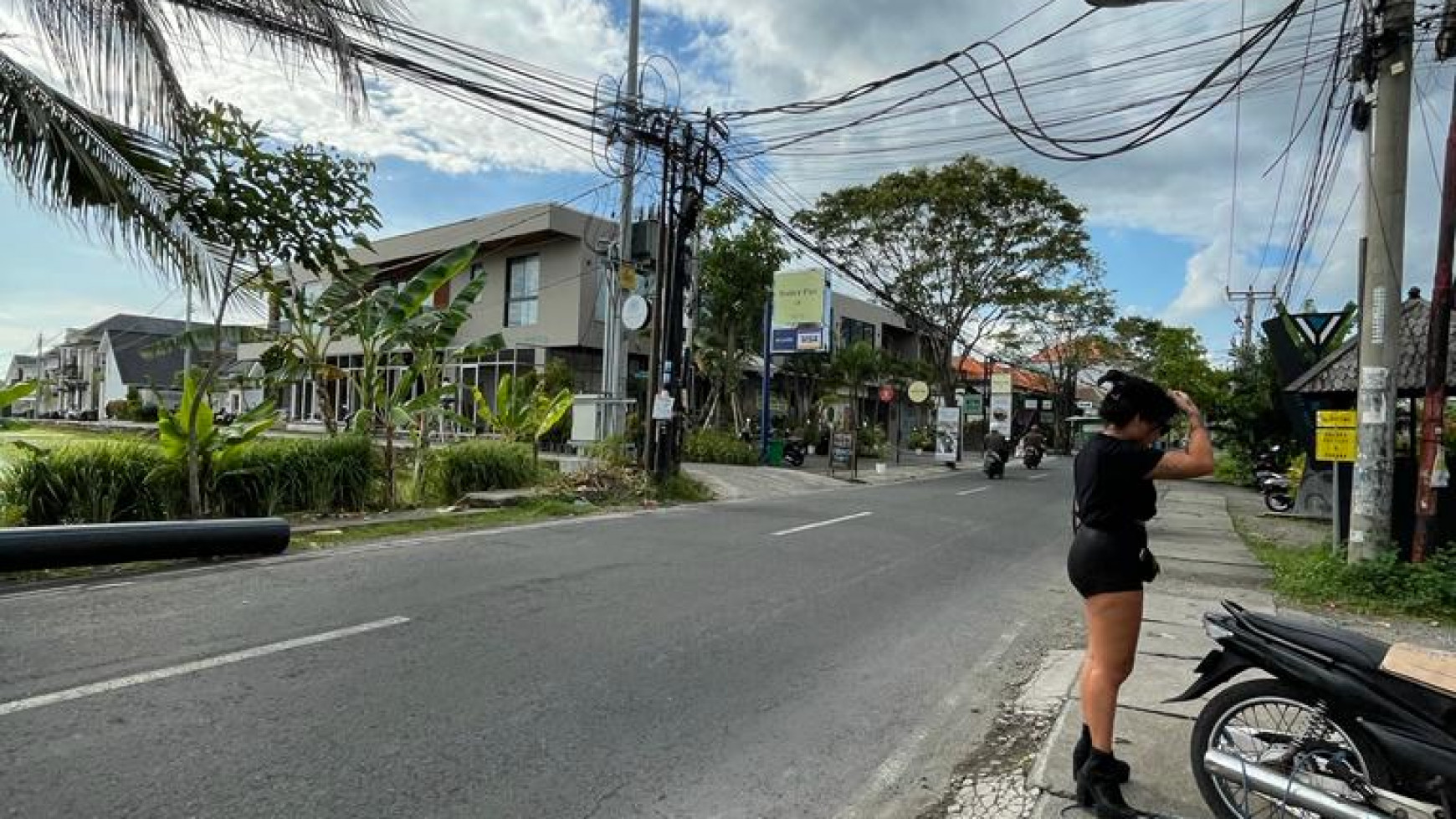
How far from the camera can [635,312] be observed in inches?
738

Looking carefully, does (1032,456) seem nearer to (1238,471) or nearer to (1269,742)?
(1238,471)

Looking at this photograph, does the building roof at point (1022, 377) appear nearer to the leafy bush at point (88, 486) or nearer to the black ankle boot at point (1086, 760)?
the leafy bush at point (88, 486)

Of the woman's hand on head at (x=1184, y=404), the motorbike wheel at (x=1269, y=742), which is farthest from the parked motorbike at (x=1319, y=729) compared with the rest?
the woman's hand on head at (x=1184, y=404)

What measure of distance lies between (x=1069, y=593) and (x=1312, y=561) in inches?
128

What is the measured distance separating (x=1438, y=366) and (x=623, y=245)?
14652 mm

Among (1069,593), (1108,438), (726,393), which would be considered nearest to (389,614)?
(1108,438)

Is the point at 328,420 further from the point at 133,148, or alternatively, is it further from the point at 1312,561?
the point at 1312,561

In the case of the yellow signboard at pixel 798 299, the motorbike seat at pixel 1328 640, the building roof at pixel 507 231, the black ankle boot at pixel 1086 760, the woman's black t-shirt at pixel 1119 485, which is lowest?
the black ankle boot at pixel 1086 760

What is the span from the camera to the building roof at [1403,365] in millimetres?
10258

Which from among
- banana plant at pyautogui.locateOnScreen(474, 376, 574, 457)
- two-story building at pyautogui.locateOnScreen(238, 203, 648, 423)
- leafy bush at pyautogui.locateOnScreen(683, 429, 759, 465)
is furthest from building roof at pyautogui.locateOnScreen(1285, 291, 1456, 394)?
two-story building at pyautogui.locateOnScreen(238, 203, 648, 423)

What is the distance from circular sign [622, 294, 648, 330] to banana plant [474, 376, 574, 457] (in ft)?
7.07

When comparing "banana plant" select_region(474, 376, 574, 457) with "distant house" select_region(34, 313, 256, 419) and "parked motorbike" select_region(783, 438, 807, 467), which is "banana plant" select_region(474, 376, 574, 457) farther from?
"distant house" select_region(34, 313, 256, 419)

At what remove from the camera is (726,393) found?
30.5m

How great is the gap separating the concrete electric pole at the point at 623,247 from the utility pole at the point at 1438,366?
1227cm
